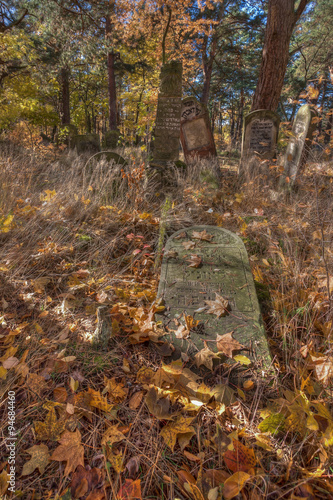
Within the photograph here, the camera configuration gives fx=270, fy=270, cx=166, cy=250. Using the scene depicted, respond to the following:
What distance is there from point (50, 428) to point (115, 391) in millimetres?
351

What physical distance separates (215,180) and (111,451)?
493cm

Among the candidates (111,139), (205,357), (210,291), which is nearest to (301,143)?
(210,291)

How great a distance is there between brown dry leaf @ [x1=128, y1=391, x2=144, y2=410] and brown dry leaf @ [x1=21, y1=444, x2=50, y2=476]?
432 millimetres

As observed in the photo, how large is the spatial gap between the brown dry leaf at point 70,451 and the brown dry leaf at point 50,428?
0.12 ft

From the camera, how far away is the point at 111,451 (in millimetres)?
1230

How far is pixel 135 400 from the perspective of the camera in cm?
150

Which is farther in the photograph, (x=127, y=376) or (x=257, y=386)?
(x=127, y=376)

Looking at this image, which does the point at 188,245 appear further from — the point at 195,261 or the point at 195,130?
the point at 195,130

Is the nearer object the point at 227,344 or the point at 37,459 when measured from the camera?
the point at 37,459

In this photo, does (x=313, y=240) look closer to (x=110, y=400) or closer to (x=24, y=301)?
(x=110, y=400)

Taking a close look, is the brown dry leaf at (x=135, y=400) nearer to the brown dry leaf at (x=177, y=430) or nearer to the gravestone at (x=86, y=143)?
the brown dry leaf at (x=177, y=430)

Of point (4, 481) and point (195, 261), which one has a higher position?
point (195, 261)

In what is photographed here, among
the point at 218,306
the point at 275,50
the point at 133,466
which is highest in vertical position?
the point at 275,50

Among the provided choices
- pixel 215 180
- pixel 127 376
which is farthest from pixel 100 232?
pixel 215 180
